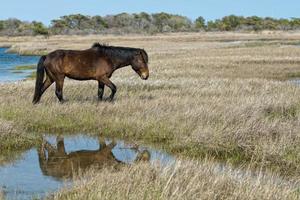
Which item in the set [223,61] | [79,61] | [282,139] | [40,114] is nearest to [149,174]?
[282,139]

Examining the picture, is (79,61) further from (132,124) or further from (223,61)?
(223,61)

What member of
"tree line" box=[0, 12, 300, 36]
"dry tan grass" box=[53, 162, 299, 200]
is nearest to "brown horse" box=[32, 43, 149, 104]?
"dry tan grass" box=[53, 162, 299, 200]

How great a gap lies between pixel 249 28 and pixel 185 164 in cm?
11685

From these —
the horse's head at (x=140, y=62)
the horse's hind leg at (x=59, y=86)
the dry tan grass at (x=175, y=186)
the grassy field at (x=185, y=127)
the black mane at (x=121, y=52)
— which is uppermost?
the black mane at (x=121, y=52)

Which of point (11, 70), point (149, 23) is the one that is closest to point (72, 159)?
point (11, 70)

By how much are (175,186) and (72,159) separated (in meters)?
3.19

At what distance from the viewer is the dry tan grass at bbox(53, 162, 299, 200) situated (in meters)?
5.78

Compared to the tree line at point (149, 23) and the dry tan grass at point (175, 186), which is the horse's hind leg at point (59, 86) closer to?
the dry tan grass at point (175, 186)

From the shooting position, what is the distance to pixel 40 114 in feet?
38.6

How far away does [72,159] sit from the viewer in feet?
28.7

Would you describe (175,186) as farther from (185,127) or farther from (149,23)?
(149,23)

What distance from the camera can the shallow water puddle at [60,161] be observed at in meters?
7.00

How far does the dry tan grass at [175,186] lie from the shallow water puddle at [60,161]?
508mm

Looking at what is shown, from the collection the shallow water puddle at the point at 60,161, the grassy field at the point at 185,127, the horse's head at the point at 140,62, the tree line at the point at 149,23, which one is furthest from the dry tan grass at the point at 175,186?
the tree line at the point at 149,23
